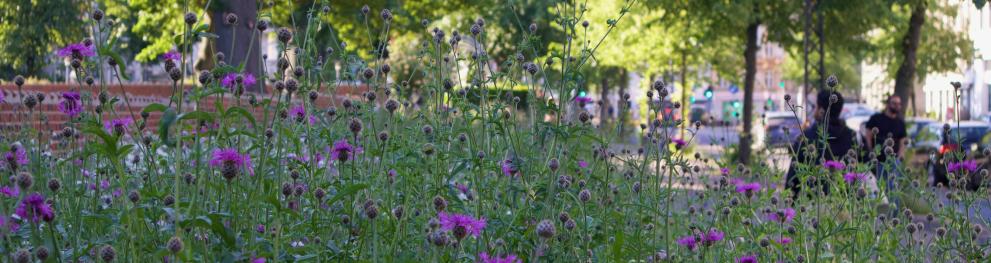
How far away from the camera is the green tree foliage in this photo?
31650 millimetres

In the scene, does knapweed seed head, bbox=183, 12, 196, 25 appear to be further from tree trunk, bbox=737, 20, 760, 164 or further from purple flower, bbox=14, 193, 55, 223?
tree trunk, bbox=737, 20, 760, 164

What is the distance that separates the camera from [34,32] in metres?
32.2

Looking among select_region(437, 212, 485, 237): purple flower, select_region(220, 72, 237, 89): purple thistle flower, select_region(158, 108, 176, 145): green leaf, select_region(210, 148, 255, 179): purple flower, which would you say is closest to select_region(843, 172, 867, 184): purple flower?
select_region(220, 72, 237, 89): purple thistle flower

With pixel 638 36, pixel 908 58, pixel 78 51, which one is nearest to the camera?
pixel 78 51

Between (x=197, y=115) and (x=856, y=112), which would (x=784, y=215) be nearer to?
(x=197, y=115)

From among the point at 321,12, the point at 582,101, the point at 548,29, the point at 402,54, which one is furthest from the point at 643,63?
the point at 321,12

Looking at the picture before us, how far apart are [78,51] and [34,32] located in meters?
30.8

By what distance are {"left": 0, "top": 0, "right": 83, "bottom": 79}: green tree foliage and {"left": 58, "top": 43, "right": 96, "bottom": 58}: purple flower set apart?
96.6 ft

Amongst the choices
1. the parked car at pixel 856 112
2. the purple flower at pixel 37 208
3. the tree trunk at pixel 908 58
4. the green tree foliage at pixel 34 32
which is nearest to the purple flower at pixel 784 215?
the purple flower at pixel 37 208

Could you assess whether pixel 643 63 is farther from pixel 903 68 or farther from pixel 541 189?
pixel 541 189

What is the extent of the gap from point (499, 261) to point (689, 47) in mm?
28272

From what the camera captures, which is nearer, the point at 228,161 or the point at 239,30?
the point at 228,161

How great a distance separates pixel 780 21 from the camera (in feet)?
68.1

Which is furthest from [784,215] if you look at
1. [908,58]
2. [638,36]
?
[638,36]
